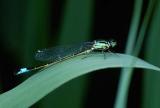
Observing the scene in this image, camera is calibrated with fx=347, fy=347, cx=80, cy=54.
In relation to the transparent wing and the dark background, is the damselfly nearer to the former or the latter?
the transparent wing

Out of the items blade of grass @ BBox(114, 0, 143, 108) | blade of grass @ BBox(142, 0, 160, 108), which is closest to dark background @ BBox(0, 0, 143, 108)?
blade of grass @ BBox(142, 0, 160, 108)

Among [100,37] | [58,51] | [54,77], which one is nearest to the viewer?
[54,77]

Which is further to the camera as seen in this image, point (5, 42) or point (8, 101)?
point (5, 42)

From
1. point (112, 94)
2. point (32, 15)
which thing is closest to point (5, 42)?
point (32, 15)

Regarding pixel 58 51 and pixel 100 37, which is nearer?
pixel 58 51

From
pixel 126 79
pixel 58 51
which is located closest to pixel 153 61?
pixel 126 79

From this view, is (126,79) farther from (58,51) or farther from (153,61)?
(58,51)

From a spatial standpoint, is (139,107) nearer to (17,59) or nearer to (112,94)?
(112,94)

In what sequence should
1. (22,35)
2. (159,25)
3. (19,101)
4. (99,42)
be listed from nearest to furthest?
(19,101)
(159,25)
(99,42)
(22,35)
